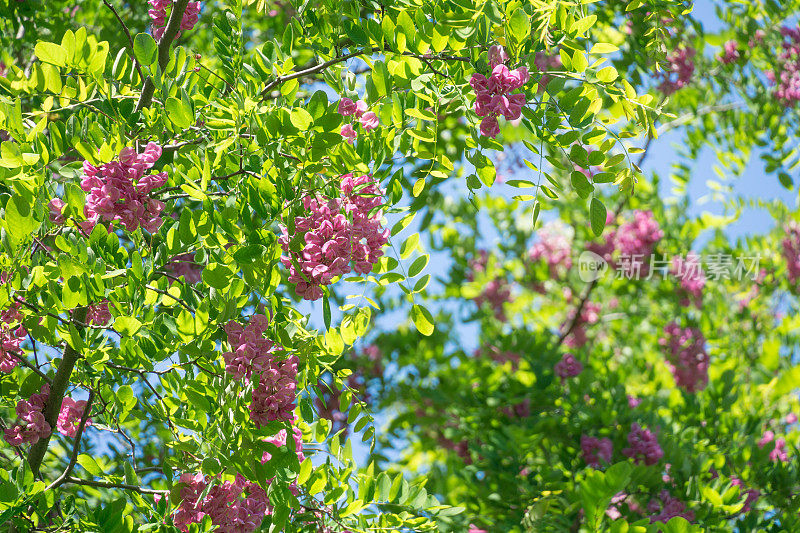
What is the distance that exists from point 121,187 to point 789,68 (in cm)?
324

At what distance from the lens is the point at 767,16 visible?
11.6 feet

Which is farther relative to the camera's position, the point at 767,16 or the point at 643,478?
the point at 767,16

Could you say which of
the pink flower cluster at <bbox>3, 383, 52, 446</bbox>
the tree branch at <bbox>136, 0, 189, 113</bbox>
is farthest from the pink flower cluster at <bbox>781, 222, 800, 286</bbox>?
the pink flower cluster at <bbox>3, 383, 52, 446</bbox>

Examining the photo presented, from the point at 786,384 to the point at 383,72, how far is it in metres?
4.31

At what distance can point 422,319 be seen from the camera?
1.38 metres

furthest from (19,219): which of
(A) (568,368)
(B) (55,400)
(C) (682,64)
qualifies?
(C) (682,64)

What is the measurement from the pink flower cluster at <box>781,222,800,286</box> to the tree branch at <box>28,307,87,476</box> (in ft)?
14.4

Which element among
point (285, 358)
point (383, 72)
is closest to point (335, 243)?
point (285, 358)

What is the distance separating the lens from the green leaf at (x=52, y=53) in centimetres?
131

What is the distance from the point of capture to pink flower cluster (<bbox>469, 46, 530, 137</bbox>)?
1.21 meters

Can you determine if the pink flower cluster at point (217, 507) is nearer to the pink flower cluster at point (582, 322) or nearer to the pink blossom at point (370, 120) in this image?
the pink blossom at point (370, 120)

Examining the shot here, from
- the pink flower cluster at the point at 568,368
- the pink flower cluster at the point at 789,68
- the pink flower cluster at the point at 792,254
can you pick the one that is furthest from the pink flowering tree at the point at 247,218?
the pink flower cluster at the point at 792,254

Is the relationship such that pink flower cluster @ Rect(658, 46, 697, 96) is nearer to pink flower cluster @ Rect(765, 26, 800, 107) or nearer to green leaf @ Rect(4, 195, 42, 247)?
pink flower cluster @ Rect(765, 26, 800, 107)

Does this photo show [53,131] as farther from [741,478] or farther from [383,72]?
[741,478]
